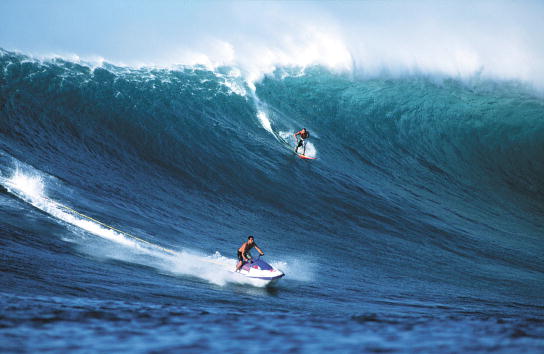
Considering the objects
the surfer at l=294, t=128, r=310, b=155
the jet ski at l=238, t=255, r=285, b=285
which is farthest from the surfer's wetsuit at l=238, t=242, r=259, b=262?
the surfer at l=294, t=128, r=310, b=155

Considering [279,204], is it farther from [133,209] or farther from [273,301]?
[273,301]

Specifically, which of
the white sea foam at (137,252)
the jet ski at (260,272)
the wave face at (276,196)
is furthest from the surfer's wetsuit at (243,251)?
the wave face at (276,196)

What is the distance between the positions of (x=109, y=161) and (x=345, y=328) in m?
14.8

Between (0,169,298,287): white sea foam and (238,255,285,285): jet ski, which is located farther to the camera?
(0,169,298,287): white sea foam

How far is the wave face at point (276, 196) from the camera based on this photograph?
10633mm

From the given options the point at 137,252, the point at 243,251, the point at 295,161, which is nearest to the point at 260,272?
the point at 243,251

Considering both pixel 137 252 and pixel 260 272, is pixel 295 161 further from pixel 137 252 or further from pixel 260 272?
pixel 260 272

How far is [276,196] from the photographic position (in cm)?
1991

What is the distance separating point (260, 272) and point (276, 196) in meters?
7.59

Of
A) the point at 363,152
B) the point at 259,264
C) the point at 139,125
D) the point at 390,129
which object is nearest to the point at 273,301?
the point at 259,264

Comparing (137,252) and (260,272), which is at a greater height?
(260,272)

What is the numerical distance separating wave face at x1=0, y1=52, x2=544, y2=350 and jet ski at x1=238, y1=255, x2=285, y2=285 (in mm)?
296

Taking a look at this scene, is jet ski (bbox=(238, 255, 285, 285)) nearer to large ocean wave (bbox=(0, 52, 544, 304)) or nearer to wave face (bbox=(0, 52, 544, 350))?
wave face (bbox=(0, 52, 544, 350))

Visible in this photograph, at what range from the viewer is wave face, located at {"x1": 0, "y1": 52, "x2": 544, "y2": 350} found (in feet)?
34.9
